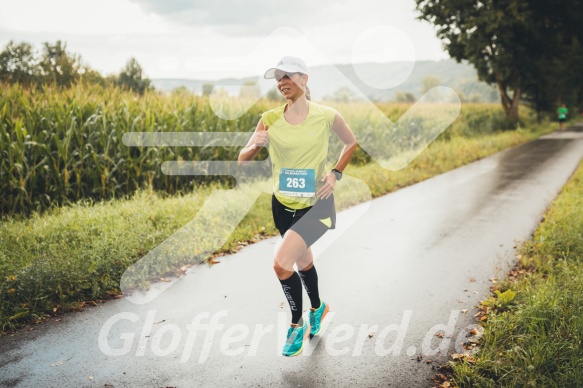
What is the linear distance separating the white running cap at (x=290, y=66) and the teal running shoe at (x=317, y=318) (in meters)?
1.96

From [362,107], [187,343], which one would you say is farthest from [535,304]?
[362,107]

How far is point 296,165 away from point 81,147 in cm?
626

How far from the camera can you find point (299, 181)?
3.56 meters

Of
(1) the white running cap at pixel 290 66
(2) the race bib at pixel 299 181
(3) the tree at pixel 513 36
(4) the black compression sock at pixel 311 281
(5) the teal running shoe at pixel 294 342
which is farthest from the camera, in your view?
(3) the tree at pixel 513 36

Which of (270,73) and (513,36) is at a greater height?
(513,36)

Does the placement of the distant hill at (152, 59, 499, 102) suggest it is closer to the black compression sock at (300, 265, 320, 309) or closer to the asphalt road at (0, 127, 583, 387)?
the black compression sock at (300, 265, 320, 309)

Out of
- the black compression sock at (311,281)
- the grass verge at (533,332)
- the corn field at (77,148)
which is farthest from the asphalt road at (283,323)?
the corn field at (77,148)

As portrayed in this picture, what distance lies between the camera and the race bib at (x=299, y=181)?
3.55m

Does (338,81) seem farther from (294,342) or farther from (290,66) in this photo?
(294,342)

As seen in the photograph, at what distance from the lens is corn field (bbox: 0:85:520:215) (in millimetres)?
7859

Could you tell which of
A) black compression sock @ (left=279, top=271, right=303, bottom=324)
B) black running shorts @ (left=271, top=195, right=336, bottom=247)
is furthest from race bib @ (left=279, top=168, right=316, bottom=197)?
black compression sock @ (left=279, top=271, right=303, bottom=324)

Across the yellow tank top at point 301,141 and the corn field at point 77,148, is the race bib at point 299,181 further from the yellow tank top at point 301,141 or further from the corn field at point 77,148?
the corn field at point 77,148

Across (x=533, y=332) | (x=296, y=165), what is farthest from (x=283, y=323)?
(x=533, y=332)

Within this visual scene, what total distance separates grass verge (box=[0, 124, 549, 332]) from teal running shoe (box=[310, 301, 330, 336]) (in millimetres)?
2211
